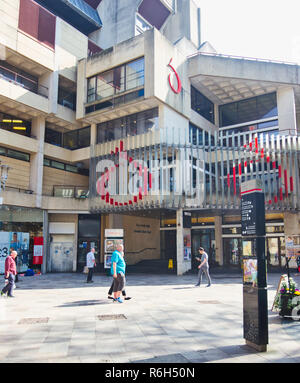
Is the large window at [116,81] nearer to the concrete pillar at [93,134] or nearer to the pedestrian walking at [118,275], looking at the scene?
the concrete pillar at [93,134]

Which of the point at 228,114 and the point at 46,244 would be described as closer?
the point at 46,244

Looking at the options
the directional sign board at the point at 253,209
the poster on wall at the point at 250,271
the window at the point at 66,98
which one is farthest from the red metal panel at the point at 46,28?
the poster on wall at the point at 250,271

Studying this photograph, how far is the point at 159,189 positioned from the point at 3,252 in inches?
419

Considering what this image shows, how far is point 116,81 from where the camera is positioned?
973 inches

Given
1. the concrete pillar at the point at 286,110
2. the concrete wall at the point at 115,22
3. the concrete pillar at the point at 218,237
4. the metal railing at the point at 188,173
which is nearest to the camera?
the metal railing at the point at 188,173

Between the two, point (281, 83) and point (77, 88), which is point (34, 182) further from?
point (281, 83)

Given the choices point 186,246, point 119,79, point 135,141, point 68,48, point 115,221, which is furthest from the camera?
point 115,221

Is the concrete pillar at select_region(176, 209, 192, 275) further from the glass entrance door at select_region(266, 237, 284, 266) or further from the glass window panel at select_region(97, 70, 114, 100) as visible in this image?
the glass window panel at select_region(97, 70, 114, 100)

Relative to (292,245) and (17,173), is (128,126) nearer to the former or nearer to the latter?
(17,173)

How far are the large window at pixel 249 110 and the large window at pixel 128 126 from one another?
9.22m

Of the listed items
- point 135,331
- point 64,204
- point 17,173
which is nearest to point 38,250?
point 64,204

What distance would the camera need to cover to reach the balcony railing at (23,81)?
75.7 feet

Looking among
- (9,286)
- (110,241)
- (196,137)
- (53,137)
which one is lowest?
(9,286)

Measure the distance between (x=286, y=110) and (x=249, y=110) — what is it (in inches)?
138
